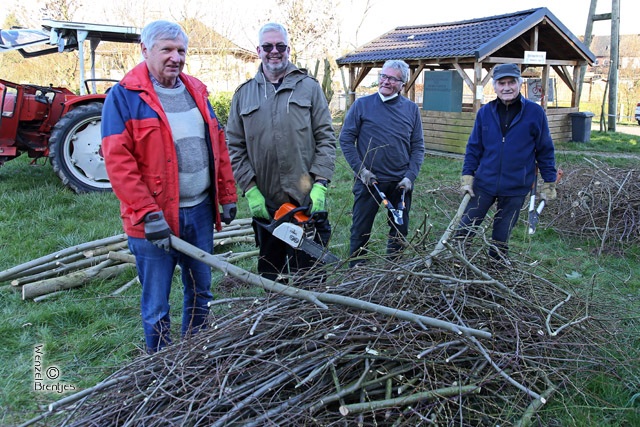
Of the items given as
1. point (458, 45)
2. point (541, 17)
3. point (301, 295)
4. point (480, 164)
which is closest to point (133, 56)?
point (458, 45)

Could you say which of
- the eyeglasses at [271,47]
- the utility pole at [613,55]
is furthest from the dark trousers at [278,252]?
the utility pole at [613,55]

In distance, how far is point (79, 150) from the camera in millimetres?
6988

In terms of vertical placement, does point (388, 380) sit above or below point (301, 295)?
below

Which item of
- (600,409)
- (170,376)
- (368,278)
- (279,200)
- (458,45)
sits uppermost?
(458,45)

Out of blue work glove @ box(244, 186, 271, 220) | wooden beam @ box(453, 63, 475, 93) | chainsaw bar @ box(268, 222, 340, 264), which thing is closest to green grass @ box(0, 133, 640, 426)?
chainsaw bar @ box(268, 222, 340, 264)

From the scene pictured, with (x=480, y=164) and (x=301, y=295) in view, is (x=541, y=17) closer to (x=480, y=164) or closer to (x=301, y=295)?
(x=480, y=164)

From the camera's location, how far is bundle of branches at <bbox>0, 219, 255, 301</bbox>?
4129 mm

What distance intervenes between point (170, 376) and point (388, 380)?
0.93 m

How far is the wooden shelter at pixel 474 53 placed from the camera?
10867mm

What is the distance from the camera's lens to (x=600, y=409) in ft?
8.61

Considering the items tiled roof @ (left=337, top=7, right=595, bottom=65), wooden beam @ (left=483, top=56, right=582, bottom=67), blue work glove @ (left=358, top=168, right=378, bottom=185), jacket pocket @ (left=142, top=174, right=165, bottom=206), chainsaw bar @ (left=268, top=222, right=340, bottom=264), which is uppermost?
tiled roof @ (left=337, top=7, right=595, bottom=65)

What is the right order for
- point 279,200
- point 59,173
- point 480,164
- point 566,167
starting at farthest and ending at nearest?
point 566,167 < point 59,173 < point 480,164 < point 279,200

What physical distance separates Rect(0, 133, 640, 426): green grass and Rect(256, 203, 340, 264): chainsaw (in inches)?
8.7

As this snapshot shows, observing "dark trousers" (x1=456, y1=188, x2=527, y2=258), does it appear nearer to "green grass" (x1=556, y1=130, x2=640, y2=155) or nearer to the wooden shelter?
the wooden shelter
